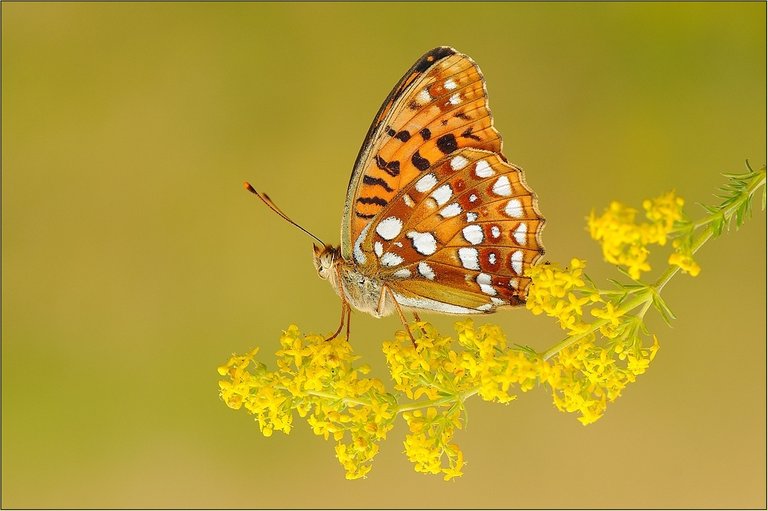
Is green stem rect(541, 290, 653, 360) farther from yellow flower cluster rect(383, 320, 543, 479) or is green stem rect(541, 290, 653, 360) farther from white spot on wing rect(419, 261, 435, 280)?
white spot on wing rect(419, 261, 435, 280)

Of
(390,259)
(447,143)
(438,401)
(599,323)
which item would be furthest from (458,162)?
(438,401)

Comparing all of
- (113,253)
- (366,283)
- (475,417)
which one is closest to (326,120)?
(113,253)

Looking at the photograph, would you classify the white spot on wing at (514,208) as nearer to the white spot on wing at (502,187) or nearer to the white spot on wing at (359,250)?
the white spot on wing at (502,187)

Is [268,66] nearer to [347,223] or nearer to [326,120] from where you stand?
[326,120]

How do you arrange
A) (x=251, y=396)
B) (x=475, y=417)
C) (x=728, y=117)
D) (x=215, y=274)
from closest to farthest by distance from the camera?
(x=251, y=396) < (x=728, y=117) < (x=475, y=417) < (x=215, y=274)

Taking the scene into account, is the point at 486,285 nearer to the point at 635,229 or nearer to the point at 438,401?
the point at 438,401

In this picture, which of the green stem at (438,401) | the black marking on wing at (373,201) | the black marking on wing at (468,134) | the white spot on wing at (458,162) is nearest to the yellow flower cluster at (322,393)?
the green stem at (438,401)

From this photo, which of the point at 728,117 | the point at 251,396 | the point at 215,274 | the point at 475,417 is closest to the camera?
the point at 251,396
